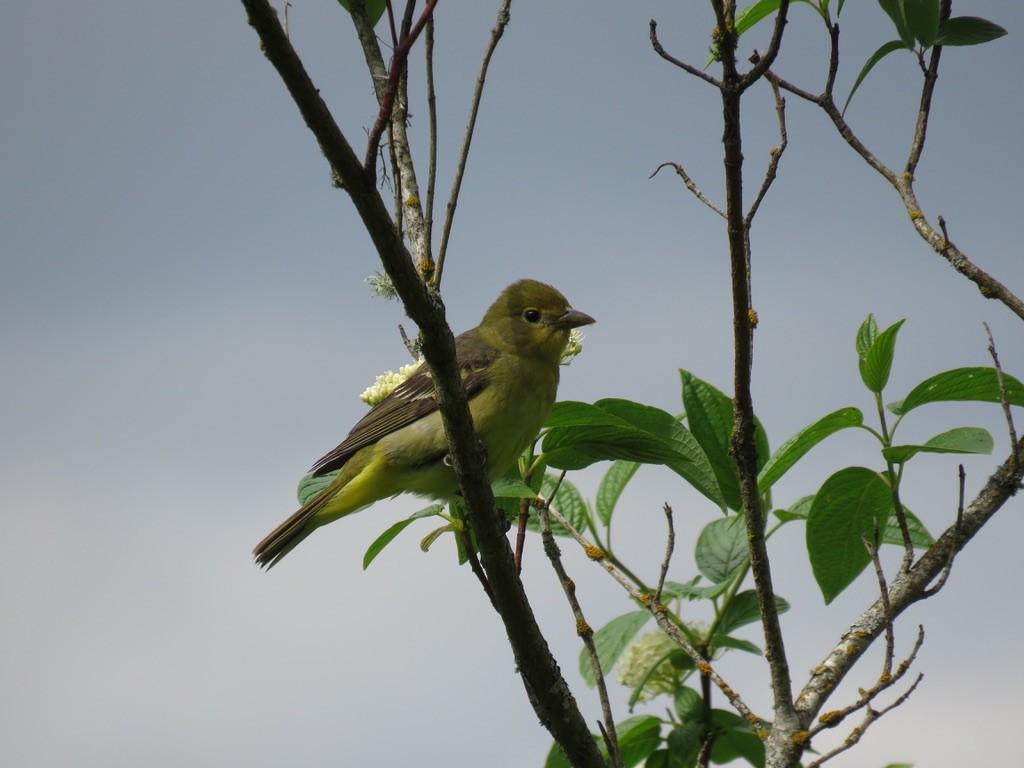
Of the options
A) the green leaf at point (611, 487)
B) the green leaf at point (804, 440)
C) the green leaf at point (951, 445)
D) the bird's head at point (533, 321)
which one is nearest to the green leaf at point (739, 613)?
the green leaf at point (611, 487)

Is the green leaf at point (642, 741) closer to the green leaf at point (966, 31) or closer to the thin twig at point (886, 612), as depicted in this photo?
the thin twig at point (886, 612)

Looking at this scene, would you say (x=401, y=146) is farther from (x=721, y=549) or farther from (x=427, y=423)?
(x=721, y=549)

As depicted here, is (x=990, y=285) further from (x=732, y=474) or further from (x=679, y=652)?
(x=679, y=652)

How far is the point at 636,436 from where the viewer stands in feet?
10.8

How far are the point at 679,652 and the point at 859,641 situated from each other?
0.94m

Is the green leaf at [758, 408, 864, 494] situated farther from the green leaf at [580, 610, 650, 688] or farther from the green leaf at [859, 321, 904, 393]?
the green leaf at [580, 610, 650, 688]

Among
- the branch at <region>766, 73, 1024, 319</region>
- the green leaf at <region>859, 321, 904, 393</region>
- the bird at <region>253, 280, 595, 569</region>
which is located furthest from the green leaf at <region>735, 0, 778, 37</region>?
the bird at <region>253, 280, 595, 569</region>

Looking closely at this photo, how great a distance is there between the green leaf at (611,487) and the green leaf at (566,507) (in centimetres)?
6

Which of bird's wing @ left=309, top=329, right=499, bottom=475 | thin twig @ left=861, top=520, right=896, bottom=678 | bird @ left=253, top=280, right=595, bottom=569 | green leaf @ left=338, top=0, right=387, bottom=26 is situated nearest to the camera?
thin twig @ left=861, top=520, right=896, bottom=678

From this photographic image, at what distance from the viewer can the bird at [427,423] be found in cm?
459

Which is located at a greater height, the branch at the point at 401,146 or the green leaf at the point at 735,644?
the branch at the point at 401,146

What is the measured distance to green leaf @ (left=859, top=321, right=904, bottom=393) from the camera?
128 inches

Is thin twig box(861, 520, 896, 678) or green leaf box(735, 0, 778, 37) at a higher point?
green leaf box(735, 0, 778, 37)

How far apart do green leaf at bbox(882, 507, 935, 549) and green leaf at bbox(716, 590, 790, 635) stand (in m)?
0.46
